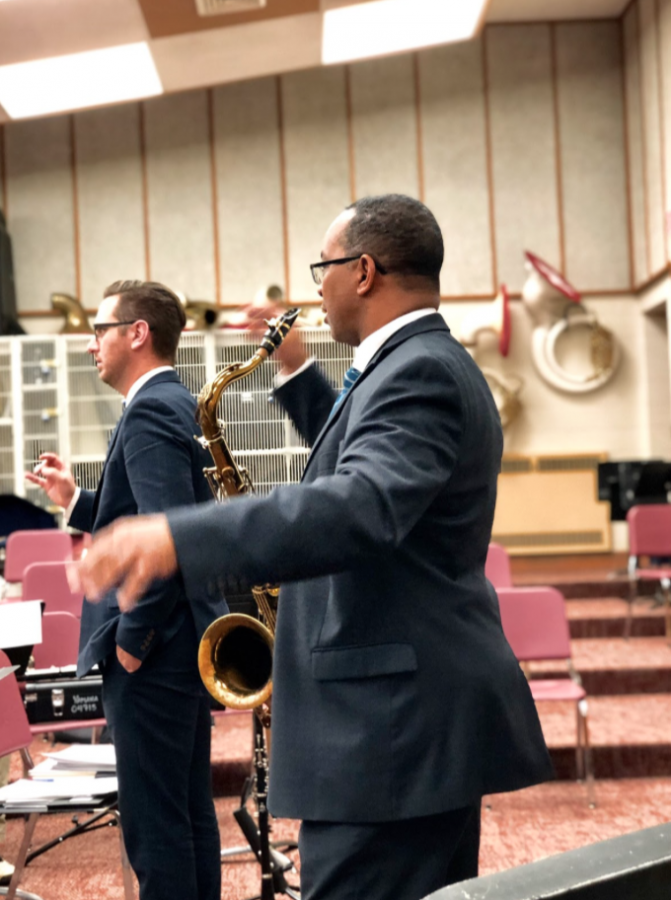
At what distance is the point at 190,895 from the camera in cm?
231

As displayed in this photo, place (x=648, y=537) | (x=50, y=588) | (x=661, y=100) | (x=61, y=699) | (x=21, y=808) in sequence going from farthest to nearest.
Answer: (x=661, y=100) < (x=648, y=537) < (x=50, y=588) < (x=61, y=699) < (x=21, y=808)

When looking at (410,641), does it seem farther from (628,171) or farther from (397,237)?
(628,171)

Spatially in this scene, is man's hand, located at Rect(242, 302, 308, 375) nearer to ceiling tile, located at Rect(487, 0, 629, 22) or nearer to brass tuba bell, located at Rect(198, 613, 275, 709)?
brass tuba bell, located at Rect(198, 613, 275, 709)

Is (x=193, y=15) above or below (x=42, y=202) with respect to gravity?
above

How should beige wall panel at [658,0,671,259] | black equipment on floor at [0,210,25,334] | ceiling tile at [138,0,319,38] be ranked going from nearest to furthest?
ceiling tile at [138,0,319,38], beige wall panel at [658,0,671,259], black equipment on floor at [0,210,25,334]

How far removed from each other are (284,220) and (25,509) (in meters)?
3.87

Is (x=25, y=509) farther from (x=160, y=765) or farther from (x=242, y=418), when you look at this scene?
(x=160, y=765)

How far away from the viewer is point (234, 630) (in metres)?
2.35

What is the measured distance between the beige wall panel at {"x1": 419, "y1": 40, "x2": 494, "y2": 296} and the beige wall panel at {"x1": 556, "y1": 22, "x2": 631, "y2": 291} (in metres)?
0.78

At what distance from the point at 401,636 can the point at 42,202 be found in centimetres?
932

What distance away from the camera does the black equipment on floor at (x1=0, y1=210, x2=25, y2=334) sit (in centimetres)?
939

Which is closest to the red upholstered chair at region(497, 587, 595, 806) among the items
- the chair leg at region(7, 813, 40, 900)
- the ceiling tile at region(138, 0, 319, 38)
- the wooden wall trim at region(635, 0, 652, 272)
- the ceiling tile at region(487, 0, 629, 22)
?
the chair leg at region(7, 813, 40, 900)

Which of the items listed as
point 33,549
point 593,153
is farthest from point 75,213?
point 593,153

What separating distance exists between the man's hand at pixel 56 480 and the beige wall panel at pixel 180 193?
7505 millimetres
